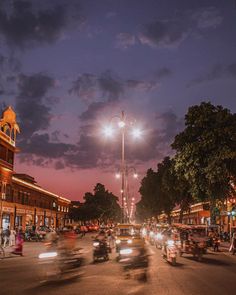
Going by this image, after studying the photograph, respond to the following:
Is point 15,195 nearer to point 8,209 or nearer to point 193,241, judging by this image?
point 8,209

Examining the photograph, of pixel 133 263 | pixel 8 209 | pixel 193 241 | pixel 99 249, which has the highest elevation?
pixel 8 209

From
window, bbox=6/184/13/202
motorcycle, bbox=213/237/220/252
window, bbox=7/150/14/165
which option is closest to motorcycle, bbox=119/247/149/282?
motorcycle, bbox=213/237/220/252

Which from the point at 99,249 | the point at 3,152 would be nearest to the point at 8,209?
the point at 3,152

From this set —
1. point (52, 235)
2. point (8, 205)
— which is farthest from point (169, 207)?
point (52, 235)

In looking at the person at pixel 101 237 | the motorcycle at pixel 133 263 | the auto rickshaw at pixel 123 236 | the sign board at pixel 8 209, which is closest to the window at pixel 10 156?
the sign board at pixel 8 209

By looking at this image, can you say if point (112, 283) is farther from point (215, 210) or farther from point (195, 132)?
point (215, 210)

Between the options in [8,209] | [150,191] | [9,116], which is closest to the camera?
[9,116]

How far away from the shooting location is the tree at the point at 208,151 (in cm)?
3209

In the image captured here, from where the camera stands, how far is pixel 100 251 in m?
22.6

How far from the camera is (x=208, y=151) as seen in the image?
3338 centimetres

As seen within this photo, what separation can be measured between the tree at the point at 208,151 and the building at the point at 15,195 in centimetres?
2744

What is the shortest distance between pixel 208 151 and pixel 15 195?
3983 cm

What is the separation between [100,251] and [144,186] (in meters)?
69.2

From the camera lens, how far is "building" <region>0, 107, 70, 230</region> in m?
56.4
